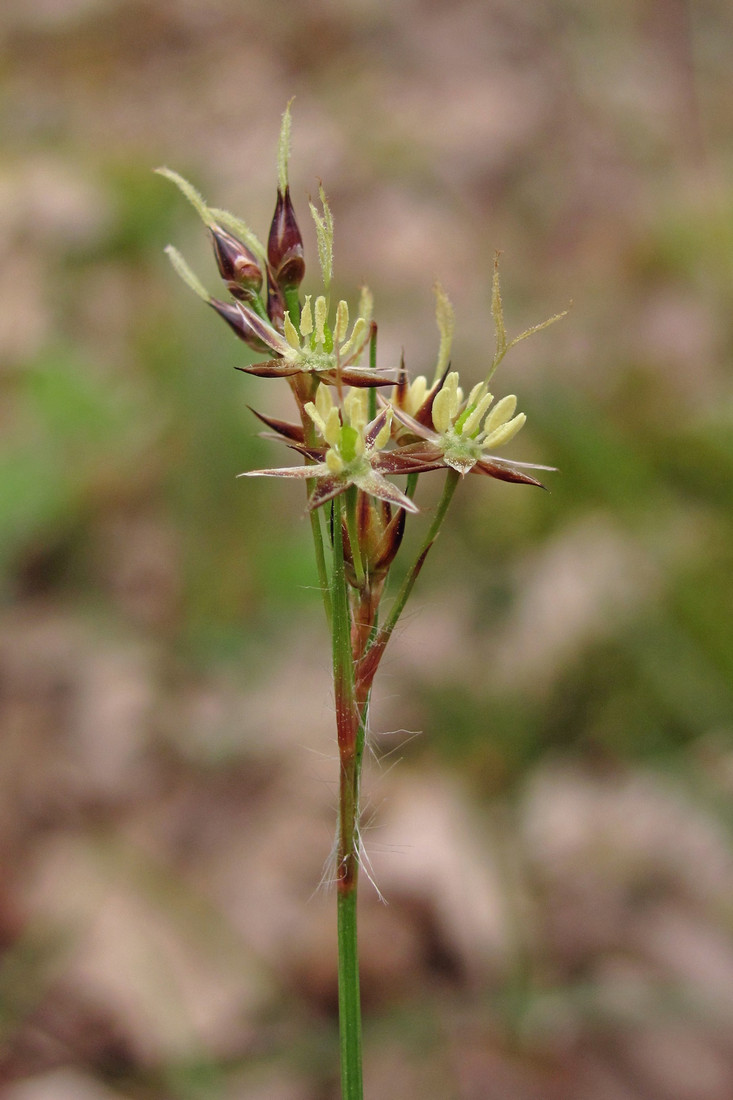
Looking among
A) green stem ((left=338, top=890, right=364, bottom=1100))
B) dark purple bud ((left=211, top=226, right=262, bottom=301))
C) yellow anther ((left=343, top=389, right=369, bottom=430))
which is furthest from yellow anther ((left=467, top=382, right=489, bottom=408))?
green stem ((left=338, top=890, right=364, bottom=1100))

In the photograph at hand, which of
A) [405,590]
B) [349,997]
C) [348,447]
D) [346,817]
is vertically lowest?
[349,997]

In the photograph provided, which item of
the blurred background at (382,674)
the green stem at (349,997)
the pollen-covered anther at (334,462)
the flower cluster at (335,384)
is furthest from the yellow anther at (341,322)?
the green stem at (349,997)

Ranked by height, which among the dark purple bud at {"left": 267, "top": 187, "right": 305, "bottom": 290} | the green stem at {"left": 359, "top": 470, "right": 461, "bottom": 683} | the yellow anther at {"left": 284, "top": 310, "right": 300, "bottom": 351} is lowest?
the green stem at {"left": 359, "top": 470, "right": 461, "bottom": 683}

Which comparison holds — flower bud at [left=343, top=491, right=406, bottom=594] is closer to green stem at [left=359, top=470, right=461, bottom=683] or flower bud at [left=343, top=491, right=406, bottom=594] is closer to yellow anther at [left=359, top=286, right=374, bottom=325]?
green stem at [left=359, top=470, right=461, bottom=683]

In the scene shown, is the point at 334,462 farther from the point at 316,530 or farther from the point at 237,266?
the point at 237,266

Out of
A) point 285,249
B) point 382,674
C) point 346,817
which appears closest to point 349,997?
point 346,817

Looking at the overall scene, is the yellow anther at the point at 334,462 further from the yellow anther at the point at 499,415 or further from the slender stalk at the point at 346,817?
the yellow anther at the point at 499,415
